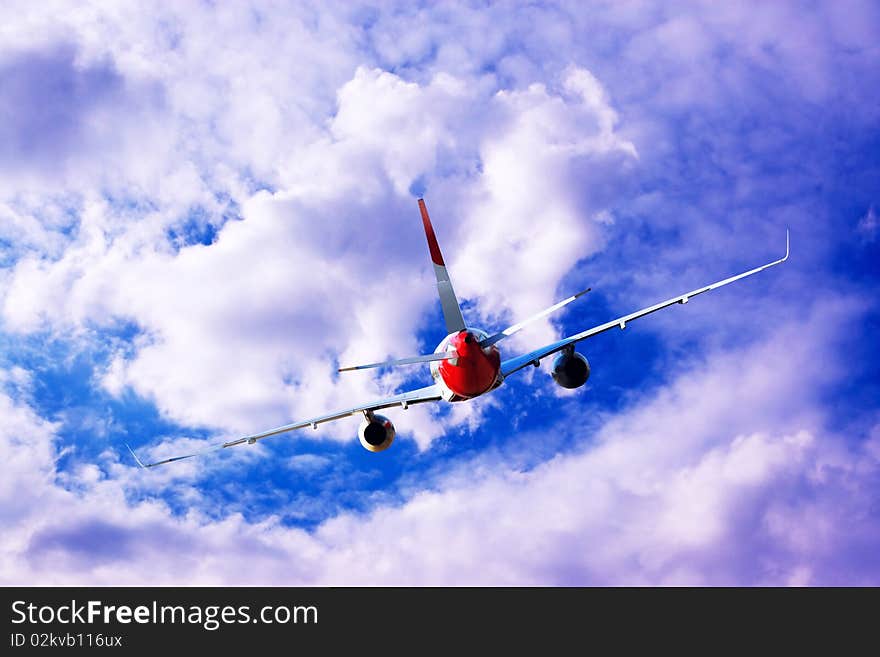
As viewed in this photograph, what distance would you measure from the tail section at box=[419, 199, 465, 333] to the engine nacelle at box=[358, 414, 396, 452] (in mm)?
14458

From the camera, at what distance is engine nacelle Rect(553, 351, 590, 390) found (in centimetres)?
5450

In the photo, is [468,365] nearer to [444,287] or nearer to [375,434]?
[444,287]

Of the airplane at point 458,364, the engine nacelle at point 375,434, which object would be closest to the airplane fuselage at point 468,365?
the airplane at point 458,364

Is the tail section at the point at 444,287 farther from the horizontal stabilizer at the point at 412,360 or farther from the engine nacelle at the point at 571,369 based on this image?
the engine nacelle at the point at 571,369

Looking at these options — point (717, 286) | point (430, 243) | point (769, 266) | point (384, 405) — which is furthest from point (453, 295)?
point (769, 266)

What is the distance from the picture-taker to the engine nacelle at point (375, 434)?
57.6 meters

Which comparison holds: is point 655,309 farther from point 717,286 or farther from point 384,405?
point 384,405

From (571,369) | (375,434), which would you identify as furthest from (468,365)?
(375,434)

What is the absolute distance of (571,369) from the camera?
179ft

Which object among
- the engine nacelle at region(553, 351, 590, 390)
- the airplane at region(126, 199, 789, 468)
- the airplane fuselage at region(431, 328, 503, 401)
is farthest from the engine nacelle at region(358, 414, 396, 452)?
the engine nacelle at region(553, 351, 590, 390)

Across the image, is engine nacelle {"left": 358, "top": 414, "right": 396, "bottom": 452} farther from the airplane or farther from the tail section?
the tail section

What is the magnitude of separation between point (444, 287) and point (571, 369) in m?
13.3
